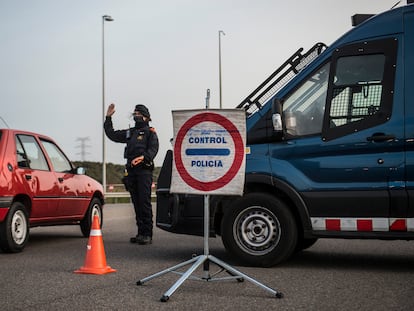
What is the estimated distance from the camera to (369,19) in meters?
7.16

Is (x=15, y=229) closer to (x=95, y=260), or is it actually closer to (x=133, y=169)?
(x=133, y=169)

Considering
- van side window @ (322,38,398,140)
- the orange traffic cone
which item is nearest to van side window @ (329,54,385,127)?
van side window @ (322,38,398,140)

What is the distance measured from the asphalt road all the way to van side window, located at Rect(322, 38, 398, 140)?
5.14ft

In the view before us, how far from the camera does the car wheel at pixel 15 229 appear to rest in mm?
8359

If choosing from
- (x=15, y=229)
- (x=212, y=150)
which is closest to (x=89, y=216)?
(x=15, y=229)

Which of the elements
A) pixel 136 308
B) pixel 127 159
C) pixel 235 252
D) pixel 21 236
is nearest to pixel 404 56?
pixel 235 252

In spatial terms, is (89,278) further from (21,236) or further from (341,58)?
(341,58)

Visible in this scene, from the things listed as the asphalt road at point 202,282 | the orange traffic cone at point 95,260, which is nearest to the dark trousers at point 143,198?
the asphalt road at point 202,282

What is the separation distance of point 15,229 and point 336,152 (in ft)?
14.2

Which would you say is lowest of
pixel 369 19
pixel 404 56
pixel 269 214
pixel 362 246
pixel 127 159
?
pixel 362 246

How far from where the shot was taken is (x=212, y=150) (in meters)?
5.74

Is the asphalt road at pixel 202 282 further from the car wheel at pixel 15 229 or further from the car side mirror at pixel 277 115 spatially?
the car side mirror at pixel 277 115

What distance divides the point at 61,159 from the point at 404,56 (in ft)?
18.9

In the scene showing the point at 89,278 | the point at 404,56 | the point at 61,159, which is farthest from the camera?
the point at 61,159
